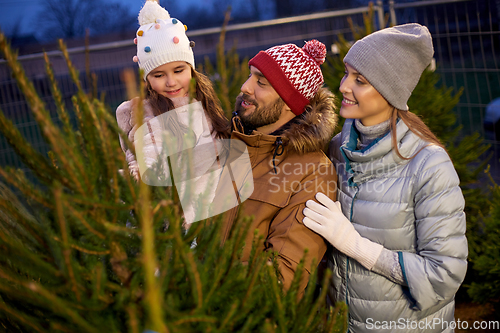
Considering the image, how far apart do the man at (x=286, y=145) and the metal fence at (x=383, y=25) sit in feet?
7.72

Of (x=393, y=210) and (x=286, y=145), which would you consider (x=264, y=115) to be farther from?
(x=393, y=210)

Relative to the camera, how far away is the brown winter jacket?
6.17 ft

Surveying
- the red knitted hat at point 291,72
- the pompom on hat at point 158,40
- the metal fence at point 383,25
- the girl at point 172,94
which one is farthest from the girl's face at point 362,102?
the metal fence at point 383,25

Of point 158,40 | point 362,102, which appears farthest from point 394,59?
point 158,40

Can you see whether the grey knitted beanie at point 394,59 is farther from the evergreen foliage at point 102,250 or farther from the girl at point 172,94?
the evergreen foliage at point 102,250

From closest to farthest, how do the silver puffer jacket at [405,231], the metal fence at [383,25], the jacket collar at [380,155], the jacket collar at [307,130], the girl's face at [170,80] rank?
1. the silver puffer jacket at [405,231]
2. the jacket collar at [380,155]
3. the jacket collar at [307,130]
4. the girl's face at [170,80]
5. the metal fence at [383,25]

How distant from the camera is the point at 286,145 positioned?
7.11 ft

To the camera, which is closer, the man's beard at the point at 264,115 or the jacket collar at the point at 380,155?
the jacket collar at the point at 380,155

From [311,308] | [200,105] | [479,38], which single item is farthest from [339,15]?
[311,308]

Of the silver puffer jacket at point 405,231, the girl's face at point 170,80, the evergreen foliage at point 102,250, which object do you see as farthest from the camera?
the girl's face at point 170,80

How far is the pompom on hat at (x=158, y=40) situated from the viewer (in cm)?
263

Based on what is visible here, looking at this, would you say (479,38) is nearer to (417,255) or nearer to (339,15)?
(339,15)

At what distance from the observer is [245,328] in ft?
3.53

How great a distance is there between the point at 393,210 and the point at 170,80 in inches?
61.9
